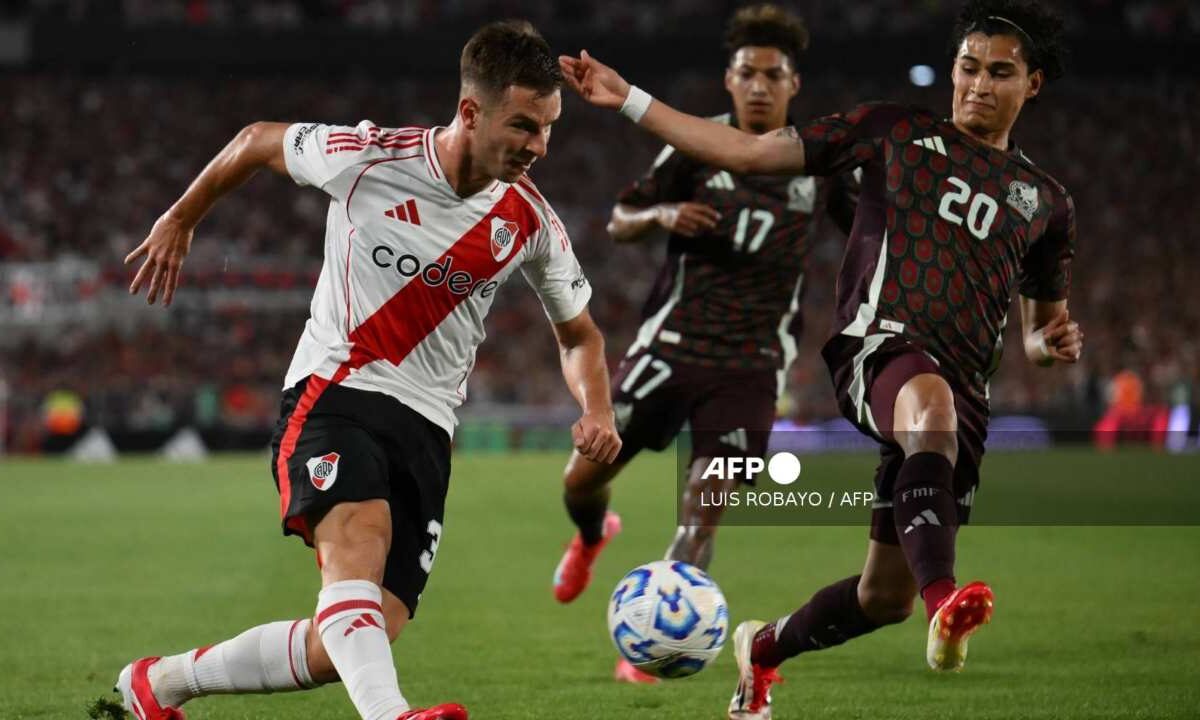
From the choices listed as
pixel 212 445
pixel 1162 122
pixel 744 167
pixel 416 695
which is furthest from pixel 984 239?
pixel 212 445

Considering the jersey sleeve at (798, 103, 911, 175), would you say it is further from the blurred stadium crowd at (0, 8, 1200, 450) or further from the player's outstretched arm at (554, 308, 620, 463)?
the blurred stadium crowd at (0, 8, 1200, 450)

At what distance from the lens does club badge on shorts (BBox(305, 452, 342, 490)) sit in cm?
436

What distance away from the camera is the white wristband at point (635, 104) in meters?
4.81

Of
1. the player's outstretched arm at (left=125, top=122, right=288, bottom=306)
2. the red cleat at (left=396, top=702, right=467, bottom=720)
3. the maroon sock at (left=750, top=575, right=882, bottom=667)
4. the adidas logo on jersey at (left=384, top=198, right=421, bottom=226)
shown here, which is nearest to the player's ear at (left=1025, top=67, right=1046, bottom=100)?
Result: the maroon sock at (left=750, top=575, right=882, bottom=667)

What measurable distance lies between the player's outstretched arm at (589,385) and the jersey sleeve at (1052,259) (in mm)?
1546

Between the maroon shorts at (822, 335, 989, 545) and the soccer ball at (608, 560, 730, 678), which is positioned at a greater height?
the maroon shorts at (822, 335, 989, 545)

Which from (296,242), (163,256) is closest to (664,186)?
(163,256)

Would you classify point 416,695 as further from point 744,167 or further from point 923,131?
point 923,131

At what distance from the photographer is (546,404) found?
27.8 meters

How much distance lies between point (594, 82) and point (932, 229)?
3.96 ft

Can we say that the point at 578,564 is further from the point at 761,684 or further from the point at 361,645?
the point at 361,645

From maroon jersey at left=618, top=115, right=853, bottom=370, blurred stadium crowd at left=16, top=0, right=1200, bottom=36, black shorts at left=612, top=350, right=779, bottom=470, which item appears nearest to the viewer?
black shorts at left=612, top=350, right=779, bottom=470

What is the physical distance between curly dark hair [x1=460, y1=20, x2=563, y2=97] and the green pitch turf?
2.35 metres

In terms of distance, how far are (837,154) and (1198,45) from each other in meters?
20.6
